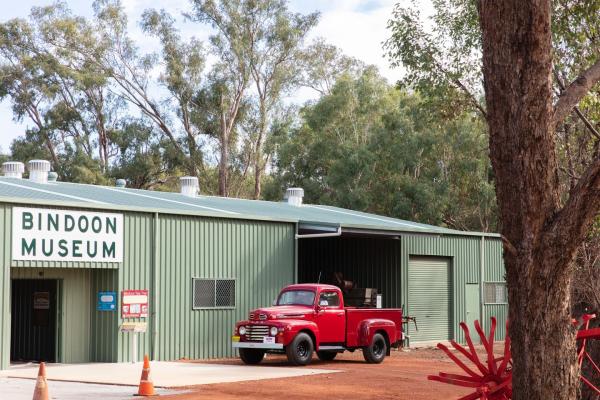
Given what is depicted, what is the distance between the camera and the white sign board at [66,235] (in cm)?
2181

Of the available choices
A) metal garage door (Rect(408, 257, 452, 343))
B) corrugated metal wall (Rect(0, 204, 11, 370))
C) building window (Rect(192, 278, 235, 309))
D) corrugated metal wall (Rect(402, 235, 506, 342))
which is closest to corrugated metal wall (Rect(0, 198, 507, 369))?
corrugated metal wall (Rect(0, 204, 11, 370))

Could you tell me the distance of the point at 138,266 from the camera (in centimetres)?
2416

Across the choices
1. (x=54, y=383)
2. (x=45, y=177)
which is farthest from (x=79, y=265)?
(x=45, y=177)

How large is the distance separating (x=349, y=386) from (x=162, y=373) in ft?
14.2

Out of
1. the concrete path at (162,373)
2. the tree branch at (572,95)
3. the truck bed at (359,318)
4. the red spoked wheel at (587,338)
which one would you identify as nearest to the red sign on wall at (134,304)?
the concrete path at (162,373)

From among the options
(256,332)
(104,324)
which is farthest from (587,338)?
(104,324)

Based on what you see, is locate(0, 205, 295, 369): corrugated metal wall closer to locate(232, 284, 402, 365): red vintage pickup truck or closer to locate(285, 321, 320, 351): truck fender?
locate(232, 284, 402, 365): red vintage pickup truck

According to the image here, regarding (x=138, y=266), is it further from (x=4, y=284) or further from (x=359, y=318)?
(x=359, y=318)

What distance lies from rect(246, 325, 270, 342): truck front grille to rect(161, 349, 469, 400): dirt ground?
1019 mm

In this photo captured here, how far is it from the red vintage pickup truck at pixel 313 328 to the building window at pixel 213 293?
8.96ft

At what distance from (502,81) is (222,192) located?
2019 inches

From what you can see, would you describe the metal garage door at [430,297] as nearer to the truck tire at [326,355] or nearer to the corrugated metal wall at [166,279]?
the corrugated metal wall at [166,279]

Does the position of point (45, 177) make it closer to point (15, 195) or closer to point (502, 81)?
point (15, 195)

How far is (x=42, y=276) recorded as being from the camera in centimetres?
2322
